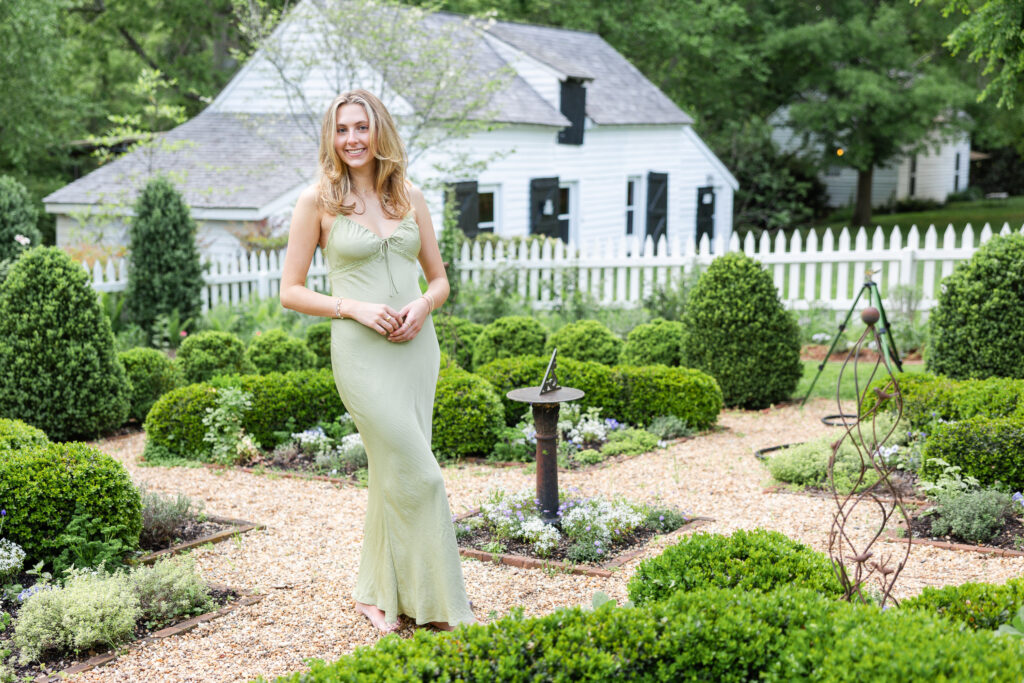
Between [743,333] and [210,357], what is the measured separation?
4.60 metres

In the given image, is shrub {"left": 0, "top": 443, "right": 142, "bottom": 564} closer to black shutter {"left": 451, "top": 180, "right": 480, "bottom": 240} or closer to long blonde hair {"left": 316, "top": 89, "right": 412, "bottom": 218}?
long blonde hair {"left": 316, "top": 89, "right": 412, "bottom": 218}

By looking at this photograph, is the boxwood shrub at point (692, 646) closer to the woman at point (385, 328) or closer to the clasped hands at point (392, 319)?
the woman at point (385, 328)

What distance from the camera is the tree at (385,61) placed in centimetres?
1495

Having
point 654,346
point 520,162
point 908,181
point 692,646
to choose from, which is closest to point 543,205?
point 520,162

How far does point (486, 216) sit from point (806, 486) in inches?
484

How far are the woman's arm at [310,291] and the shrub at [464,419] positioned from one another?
125 inches

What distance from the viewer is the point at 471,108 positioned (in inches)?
598

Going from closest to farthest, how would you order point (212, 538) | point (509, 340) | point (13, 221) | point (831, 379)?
point (212, 538) → point (509, 340) → point (831, 379) → point (13, 221)

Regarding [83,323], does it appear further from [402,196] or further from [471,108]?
[471,108]

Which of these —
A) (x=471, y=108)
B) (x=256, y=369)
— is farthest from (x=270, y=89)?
(x=256, y=369)

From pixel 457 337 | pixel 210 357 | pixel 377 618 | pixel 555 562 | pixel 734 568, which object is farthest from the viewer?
pixel 457 337

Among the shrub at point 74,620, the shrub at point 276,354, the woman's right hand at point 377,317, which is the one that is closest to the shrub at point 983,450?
the woman's right hand at point 377,317

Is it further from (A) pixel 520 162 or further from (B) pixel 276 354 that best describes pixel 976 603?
(A) pixel 520 162

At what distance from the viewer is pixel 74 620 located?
4.09m
